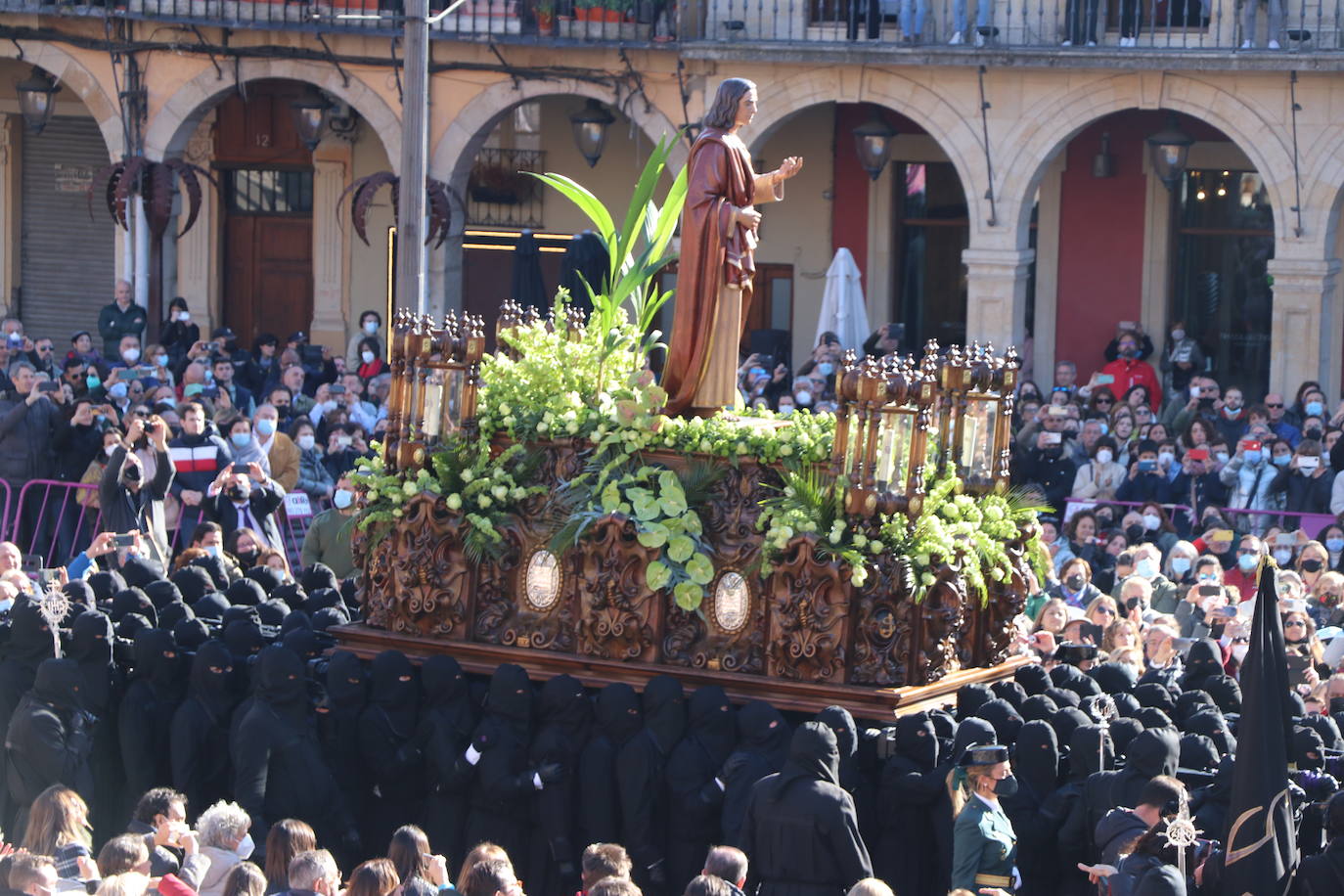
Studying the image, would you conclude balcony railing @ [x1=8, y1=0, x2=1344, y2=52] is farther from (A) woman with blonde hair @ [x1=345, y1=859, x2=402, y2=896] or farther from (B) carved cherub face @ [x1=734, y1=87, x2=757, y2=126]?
(A) woman with blonde hair @ [x1=345, y1=859, x2=402, y2=896]

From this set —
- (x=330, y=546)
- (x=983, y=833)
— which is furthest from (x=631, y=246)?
(x=983, y=833)

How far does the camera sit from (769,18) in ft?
76.0

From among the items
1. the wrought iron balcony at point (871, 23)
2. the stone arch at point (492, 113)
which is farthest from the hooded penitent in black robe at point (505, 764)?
the stone arch at point (492, 113)

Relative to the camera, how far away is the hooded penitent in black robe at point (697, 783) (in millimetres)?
11242

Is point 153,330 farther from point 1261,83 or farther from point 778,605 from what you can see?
point 778,605

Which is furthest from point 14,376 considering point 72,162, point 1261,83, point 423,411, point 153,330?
point 1261,83

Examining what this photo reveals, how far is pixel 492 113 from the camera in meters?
24.0

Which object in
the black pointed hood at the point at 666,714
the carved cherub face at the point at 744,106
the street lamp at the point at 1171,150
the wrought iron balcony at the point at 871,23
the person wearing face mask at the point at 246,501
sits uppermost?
the wrought iron balcony at the point at 871,23

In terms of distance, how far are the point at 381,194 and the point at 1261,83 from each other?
961cm

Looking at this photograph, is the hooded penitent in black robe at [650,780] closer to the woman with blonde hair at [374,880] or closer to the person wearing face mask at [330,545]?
the woman with blonde hair at [374,880]

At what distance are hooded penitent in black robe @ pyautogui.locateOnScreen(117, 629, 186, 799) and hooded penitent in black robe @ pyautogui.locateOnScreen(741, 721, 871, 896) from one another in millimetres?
3460

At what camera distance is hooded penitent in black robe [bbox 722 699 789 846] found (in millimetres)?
11031

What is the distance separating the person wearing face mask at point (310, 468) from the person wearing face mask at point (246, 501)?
57.4 inches

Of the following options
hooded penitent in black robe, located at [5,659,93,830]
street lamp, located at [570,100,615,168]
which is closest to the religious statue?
hooded penitent in black robe, located at [5,659,93,830]
